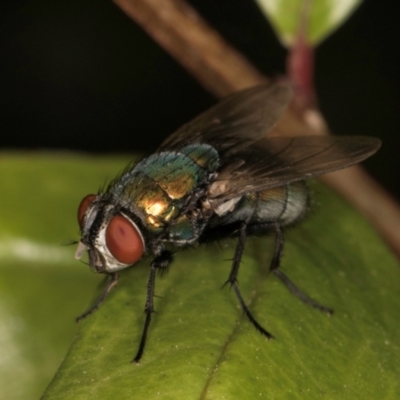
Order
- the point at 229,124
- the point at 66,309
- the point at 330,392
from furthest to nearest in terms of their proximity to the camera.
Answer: the point at 229,124, the point at 66,309, the point at 330,392

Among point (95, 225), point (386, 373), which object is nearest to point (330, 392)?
point (386, 373)

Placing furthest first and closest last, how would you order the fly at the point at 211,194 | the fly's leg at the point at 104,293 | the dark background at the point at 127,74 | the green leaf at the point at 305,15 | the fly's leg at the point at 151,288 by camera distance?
the dark background at the point at 127,74 < the green leaf at the point at 305,15 < the fly at the point at 211,194 < the fly's leg at the point at 104,293 < the fly's leg at the point at 151,288

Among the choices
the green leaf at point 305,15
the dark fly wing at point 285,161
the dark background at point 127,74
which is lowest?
the dark background at point 127,74

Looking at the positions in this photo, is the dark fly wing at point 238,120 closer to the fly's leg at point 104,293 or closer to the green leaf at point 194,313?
the green leaf at point 194,313

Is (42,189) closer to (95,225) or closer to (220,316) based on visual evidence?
(95,225)

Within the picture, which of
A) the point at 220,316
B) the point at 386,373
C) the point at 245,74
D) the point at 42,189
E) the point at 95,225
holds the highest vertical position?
the point at 245,74

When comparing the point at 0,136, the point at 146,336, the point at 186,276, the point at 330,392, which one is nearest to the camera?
the point at 330,392

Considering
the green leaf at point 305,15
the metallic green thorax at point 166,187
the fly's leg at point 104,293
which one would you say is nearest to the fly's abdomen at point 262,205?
the metallic green thorax at point 166,187
